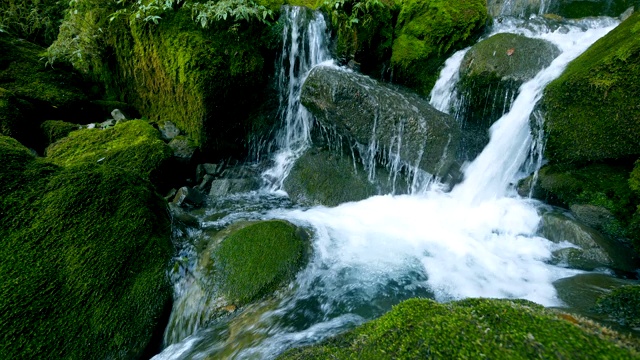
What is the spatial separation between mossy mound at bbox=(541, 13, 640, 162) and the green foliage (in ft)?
38.9

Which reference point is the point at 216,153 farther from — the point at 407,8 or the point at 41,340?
the point at 407,8

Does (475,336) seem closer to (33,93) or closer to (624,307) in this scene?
(624,307)

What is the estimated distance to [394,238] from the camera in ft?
17.1

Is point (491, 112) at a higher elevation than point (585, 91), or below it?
below

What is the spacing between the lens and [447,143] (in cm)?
612

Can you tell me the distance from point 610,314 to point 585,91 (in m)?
3.90

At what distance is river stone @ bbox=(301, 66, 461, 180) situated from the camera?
20.2 feet

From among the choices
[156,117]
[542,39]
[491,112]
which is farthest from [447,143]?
[156,117]

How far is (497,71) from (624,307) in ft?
18.0

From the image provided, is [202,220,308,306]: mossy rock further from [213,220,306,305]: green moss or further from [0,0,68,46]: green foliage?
[0,0,68,46]: green foliage

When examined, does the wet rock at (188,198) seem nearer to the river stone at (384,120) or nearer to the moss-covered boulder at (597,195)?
the river stone at (384,120)

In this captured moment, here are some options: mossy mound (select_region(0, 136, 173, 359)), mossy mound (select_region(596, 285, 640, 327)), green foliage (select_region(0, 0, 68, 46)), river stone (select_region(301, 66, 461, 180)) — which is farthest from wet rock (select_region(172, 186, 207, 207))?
green foliage (select_region(0, 0, 68, 46))

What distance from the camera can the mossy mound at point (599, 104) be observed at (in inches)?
176

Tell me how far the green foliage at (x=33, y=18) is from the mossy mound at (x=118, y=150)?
190 inches
